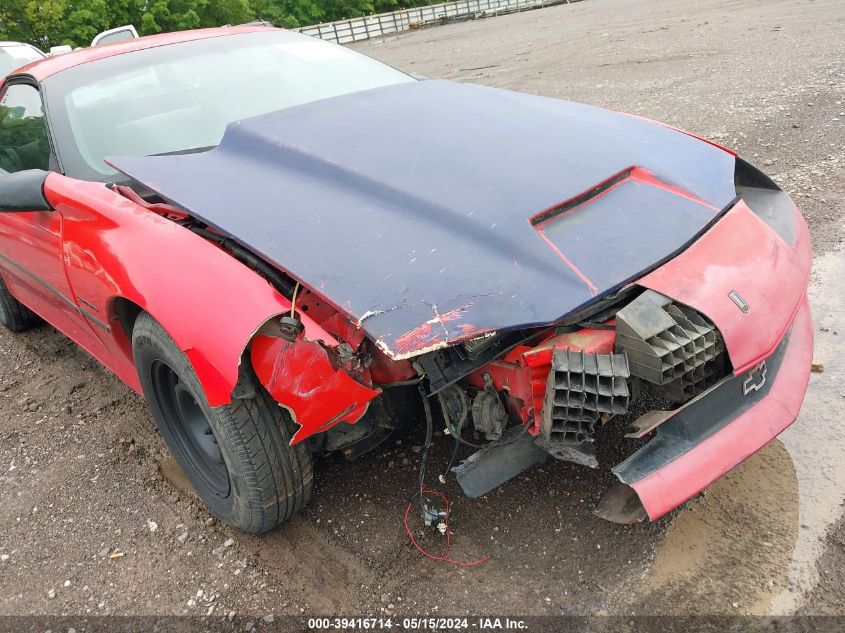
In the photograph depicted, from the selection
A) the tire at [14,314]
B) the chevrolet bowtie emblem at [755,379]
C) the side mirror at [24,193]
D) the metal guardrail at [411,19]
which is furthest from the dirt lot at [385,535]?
the metal guardrail at [411,19]

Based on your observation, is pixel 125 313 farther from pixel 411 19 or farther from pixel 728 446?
pixel 411 19

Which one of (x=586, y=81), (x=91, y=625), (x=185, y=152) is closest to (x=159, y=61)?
(x=185, y=152)

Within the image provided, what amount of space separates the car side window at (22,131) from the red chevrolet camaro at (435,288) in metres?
0.21

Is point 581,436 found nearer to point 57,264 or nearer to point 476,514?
point 476,514

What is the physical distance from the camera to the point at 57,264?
2.42 meters

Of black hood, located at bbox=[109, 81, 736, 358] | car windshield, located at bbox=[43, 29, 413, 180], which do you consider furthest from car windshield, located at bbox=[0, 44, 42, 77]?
black hood, located at bbox=[109, 81, 736, 358]

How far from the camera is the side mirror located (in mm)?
2316

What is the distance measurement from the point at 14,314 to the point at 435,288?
338 cm

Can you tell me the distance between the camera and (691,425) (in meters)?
1.70

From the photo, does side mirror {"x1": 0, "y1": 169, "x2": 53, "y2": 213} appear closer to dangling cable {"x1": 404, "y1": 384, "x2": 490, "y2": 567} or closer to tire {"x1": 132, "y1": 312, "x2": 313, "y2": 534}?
tire {"x1": 132, "y1": 312, "x2": 313, "y2": 534}

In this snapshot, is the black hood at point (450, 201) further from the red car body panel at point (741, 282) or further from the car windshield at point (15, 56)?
the car windshield at point (15, 56)

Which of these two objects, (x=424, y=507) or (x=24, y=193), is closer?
(x=424, y=507)

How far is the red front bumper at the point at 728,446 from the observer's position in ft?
5.23

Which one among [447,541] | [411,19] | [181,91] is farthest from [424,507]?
[411,19]
